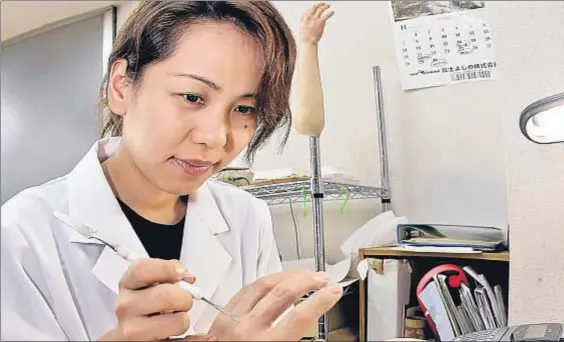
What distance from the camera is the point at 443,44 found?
0.85m

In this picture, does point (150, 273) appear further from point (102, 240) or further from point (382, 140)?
point (382, 140)

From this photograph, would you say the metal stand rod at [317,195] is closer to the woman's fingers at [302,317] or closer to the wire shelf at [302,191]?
the wire shelf at [302,191]

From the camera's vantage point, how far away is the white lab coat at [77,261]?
1.79 ft

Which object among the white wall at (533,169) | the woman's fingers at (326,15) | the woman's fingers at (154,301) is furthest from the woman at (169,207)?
the white wall at (533,169)

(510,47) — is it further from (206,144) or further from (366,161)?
(206,144)

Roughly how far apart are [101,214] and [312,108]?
281 millimetres

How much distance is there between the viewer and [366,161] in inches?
32.5

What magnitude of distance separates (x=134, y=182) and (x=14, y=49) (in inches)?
7.3

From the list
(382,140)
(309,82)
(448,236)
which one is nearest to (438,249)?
(448,236)

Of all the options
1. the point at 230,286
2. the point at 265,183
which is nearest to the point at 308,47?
the point at 265,183

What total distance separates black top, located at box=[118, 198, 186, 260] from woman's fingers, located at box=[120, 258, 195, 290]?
0.06m

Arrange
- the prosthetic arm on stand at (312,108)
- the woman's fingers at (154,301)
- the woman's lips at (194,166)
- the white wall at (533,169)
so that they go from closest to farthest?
1. the woman's fingers at (154,301)
2. the woman's lips at (194,166)
3. the prosthetic arm on stand at (312,108)
4. the white wall at (533,169)

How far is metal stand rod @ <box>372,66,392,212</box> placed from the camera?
824 mm

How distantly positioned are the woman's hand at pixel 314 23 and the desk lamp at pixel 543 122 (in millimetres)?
267
